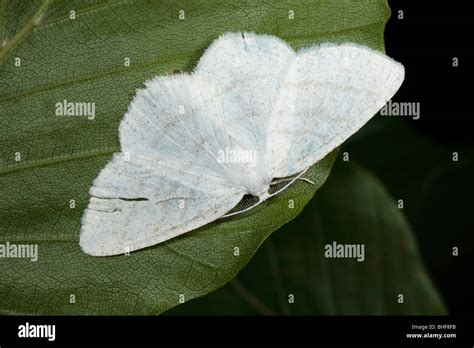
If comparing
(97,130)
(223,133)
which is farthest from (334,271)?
(97,130)

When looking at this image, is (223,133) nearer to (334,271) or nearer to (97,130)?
(97,130)

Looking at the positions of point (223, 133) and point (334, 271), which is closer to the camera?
point (223, 133)

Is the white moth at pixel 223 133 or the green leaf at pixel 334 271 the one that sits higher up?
the white moth at pixel 223 133

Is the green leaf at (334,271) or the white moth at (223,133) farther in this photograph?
the green leaf at (334,271)

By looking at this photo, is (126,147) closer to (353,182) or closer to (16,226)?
(16,226)

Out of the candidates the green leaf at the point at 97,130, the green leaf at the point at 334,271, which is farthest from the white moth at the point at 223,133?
the green leaf at the point at 334,271

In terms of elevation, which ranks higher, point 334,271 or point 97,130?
point 97,130

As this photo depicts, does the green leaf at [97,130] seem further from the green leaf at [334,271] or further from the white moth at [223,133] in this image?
the green leaf at [334,271]
